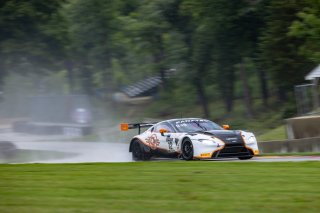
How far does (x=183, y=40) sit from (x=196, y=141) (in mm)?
31714

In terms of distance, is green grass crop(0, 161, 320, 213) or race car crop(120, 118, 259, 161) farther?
race car crop(120, 118, 259, 161)

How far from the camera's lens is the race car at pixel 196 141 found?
16703 mm

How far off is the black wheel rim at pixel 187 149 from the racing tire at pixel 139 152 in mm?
2051

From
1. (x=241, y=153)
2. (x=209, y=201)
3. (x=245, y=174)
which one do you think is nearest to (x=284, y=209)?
(x=209, y=201)

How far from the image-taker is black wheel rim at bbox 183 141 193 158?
1708 centimetres

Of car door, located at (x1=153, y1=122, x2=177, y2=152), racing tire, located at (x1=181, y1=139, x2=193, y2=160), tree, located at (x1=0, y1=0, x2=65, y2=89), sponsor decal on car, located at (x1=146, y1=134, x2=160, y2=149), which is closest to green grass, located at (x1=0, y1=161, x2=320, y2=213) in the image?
racing tire, located at (x1=181, y1=139, x2=193, y2=160)

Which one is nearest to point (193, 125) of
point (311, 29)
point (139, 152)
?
point (139, 152)

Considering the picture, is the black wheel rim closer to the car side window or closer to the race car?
the race car

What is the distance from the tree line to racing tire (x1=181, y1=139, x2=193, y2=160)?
12529 millimetres

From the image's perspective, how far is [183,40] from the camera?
48062 millimetres

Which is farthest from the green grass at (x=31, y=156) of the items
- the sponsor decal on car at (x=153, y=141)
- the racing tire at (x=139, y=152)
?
the sponsor decal on car at (x=153, y=141)

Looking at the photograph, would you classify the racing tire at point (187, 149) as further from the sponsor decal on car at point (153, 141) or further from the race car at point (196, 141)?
the sponsor decal on car at point (153, 141)

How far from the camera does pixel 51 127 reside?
5244 centimetres

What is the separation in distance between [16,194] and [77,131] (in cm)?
4019
